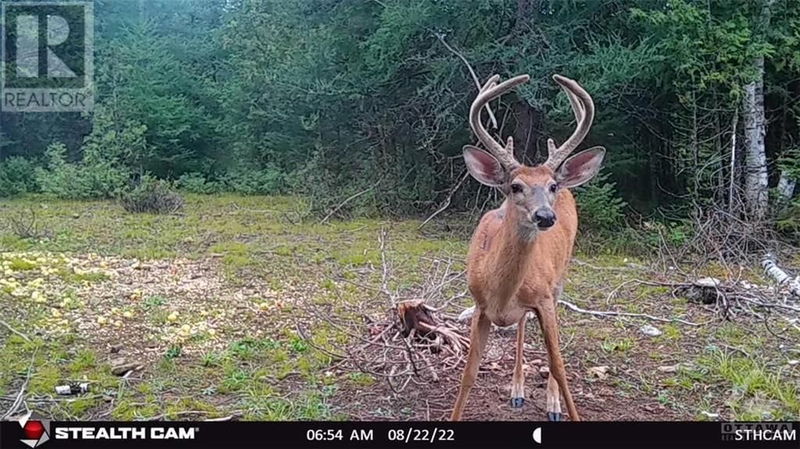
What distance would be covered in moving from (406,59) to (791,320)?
5.25m

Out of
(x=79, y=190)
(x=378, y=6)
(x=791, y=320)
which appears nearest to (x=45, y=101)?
(x=79, y=190)

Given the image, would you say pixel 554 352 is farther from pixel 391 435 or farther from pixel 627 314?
pixel 627 314

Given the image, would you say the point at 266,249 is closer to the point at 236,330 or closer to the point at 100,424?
the point at 236,330

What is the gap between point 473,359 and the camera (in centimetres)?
288

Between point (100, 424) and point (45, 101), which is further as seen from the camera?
point (45, 101)

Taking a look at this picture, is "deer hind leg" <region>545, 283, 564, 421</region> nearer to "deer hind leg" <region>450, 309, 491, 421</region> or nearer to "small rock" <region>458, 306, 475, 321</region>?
"deer hind leg" <region>450, 309, 491, 421</region>

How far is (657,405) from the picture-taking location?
10.2 ft

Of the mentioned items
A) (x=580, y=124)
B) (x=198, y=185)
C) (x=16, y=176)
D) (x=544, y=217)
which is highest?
(x=580, y=124)

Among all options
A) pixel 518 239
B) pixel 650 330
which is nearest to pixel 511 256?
pixel 518 239

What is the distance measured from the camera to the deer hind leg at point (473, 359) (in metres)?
2.86

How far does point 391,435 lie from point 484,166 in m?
1.20

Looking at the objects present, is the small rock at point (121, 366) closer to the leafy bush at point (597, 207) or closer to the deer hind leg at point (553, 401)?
the deer hind leg at point (553, 401)

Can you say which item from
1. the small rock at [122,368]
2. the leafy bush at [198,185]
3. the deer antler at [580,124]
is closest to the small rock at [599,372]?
the deer antler at [580,124]

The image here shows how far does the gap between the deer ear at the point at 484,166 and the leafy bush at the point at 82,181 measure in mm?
9730
